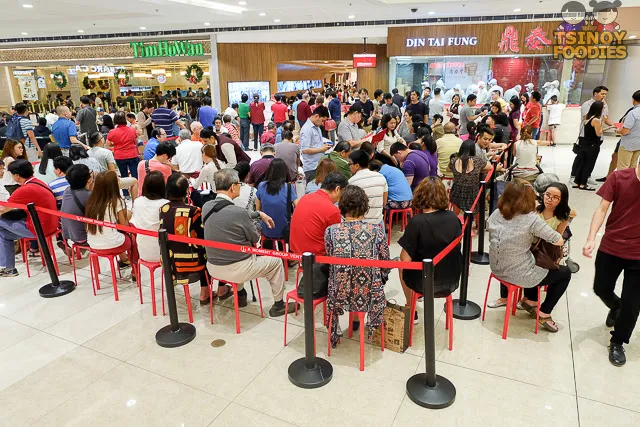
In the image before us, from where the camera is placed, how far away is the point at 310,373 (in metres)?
2.96

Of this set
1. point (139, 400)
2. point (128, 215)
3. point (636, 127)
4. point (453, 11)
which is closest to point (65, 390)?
point (139, 400)

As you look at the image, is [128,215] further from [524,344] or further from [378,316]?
[524,344]


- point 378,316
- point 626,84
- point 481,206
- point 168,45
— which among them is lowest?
point 378,316

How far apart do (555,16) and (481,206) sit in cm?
992

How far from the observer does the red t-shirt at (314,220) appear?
329cm

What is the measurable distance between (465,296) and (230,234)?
6.83ft

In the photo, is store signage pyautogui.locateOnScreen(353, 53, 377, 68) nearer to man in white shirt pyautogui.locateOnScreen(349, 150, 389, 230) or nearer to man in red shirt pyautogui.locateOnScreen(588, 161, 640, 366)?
man in white shirt pyautogui.locateOnScreen(349, 150, 389, 230)

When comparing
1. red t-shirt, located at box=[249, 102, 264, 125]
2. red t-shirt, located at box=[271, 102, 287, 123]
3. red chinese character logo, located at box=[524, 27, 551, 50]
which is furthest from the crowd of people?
red chinese character logo, located at box=[524, 27, 551, 50]

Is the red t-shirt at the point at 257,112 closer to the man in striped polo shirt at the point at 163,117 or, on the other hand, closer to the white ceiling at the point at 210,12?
the white ceiling at the point at 210,12

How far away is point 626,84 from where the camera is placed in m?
12.4

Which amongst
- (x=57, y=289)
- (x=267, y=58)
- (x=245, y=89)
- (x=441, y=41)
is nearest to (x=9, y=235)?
(x=57, y=289)

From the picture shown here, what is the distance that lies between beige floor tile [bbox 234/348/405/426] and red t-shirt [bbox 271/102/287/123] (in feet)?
30.6

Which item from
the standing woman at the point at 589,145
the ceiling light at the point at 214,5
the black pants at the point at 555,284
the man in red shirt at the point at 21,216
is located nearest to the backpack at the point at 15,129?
the ceiling light at the point at 214,5

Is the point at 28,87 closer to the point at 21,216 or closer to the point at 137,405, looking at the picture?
the point at 21,216
